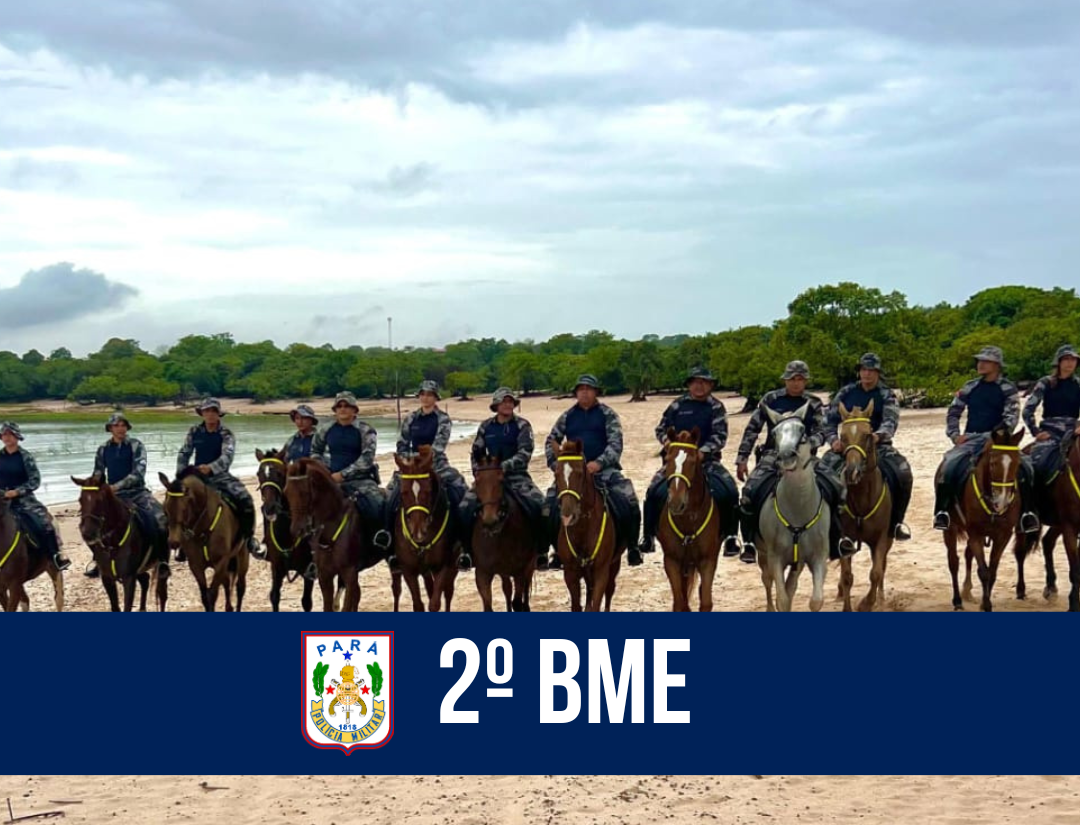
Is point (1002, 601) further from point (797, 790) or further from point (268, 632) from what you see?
point (268, 632)

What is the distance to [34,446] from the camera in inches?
2248

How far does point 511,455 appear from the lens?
1103cm

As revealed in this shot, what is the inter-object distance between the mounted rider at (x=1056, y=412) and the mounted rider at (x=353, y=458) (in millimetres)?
7417

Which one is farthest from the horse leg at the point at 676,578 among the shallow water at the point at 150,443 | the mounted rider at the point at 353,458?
the shallow water at the point at 150,443

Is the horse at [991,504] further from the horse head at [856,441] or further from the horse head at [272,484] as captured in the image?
the horse head at [272,484]

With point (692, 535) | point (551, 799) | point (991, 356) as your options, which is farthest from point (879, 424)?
point (551, 799)

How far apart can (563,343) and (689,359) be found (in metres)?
62.0

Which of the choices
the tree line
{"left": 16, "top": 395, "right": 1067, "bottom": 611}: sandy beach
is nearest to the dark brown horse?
{"left": 16, "top": 395, "right": 1067, "bottom": 611}: sandy beach

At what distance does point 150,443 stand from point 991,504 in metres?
51.9

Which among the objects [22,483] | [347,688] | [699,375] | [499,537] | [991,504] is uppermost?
[699,375]

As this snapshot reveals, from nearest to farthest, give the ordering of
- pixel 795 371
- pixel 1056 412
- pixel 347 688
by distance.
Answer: pixel 347 688, pixel 795 371, pixel 1056 412

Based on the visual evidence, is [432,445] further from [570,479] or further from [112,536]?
[112,536]

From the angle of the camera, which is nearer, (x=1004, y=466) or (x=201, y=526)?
(x=1004, y=466)

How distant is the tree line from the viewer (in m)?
40.0
